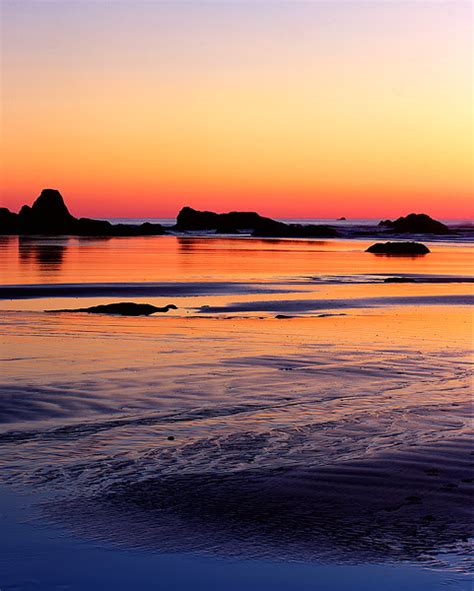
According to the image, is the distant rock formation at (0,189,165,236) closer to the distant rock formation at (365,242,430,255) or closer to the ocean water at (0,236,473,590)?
the distant rock formation at (365,242,430,255)

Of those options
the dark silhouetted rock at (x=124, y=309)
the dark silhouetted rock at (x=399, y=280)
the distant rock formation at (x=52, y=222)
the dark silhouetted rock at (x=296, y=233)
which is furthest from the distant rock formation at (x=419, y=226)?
the dark silhouetted rock at (x=124, y=309)

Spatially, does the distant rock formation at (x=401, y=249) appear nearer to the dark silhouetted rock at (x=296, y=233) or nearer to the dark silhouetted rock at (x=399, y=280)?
the dark silhouetted rock at (x=399, y=280)

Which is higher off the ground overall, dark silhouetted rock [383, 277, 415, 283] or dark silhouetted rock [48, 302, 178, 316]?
dark silhouetted rock [383, 277, 415, 283]

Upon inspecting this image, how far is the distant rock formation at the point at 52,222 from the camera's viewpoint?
137 metres

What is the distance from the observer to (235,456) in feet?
31.4

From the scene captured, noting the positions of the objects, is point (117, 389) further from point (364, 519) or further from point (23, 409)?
point (364, 519)

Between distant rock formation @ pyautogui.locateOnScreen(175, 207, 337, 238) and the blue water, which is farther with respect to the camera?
distant rock formation @ pyautogui.locateOnScreen(175, 207, 337, 238)

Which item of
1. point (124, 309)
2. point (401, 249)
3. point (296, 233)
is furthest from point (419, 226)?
point (124, 309)

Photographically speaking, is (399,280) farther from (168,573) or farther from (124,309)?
(168,573)

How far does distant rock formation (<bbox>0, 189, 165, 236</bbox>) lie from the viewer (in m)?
137

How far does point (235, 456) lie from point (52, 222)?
143676mm

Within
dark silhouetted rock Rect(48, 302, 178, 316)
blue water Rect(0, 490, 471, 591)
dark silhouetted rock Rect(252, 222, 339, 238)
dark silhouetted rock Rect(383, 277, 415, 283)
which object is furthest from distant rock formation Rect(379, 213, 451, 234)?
blue water Rect(0, 490, 471, 591)

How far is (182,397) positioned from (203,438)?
2339 millimetres

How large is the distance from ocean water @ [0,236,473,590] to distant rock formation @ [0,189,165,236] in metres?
116
